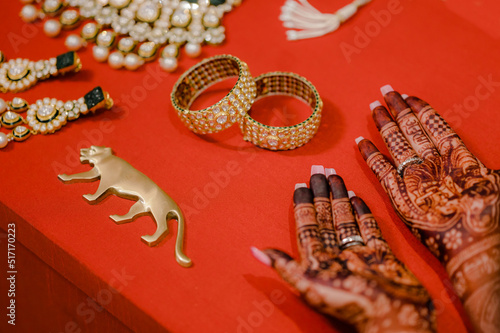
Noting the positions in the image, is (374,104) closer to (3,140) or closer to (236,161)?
(236,161)

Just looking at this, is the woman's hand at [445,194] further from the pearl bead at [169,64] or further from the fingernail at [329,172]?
the pearl bead at [169,64]

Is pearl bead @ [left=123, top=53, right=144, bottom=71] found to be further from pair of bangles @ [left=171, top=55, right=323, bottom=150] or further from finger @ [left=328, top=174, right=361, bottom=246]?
finger @ [left=328, top=174, right=361, bottom=246]

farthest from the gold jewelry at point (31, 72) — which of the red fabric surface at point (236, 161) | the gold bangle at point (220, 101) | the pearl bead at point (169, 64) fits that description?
the gold bangle at point (220, 101)

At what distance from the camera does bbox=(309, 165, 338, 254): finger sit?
0.92 m

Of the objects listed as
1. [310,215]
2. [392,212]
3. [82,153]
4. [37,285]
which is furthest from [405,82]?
[37,285]

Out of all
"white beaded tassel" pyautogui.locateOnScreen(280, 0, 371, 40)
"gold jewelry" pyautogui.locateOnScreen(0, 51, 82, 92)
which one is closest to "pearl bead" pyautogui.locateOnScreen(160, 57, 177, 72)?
"gold jewelry" pyautogui.locateOnScreen(0, 51, 82, 92)

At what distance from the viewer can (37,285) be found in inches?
46.3

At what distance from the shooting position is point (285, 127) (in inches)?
43.1

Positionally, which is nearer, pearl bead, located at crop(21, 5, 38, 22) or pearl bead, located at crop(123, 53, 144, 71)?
pearl bead, located at crop(123, 53, 144, 71)

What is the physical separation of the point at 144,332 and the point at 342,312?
1.75 ft

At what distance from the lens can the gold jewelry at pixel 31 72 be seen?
4.55ft

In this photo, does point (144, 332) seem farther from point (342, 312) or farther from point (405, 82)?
point (405, 82)

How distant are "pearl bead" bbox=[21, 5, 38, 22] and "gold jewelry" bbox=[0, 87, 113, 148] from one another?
1.67 feet

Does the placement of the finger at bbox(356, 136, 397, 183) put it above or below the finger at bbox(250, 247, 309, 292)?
above
